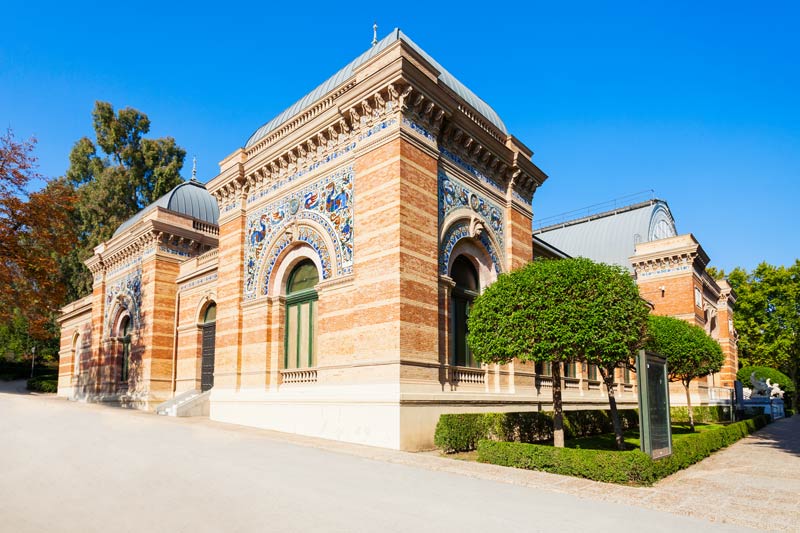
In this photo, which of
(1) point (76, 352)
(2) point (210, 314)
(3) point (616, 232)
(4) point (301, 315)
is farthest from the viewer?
(3) point (616, 232)

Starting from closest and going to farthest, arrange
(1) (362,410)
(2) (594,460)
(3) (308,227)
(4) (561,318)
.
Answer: (2) (594,460), (4) (561,318), (1) (362,410), (3) (308,227)

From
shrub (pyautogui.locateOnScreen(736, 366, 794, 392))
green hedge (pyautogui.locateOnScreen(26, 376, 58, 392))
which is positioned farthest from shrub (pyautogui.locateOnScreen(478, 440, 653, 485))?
green hedge (pyautogui.locateOnScreen(26, 376, 58, 392))

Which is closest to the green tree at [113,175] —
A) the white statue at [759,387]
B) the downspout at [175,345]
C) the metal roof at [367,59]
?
the downspout at [175,345]

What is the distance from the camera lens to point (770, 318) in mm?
50219

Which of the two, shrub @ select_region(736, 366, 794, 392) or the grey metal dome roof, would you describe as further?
shrub @ select_region(736, 366, 794, 392)

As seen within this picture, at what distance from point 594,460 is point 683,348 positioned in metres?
13.2

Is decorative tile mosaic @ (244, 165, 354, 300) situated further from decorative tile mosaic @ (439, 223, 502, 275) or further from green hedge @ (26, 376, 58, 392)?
green hedge @ (26, 376, 58, 392)

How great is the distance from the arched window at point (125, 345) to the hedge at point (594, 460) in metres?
22.5

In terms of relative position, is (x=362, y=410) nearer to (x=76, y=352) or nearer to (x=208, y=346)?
(x=208, y=346)

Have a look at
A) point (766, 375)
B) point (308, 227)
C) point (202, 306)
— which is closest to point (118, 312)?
point (202, 306)

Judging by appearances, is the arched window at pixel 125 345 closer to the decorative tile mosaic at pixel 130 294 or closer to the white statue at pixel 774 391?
the decorative tile mosaic at pixel 130 294

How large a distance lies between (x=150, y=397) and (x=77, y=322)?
16.5 meters

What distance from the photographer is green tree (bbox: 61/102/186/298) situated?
4306 centimetres

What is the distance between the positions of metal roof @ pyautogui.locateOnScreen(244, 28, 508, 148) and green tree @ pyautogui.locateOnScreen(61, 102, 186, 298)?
26062 millimetres
